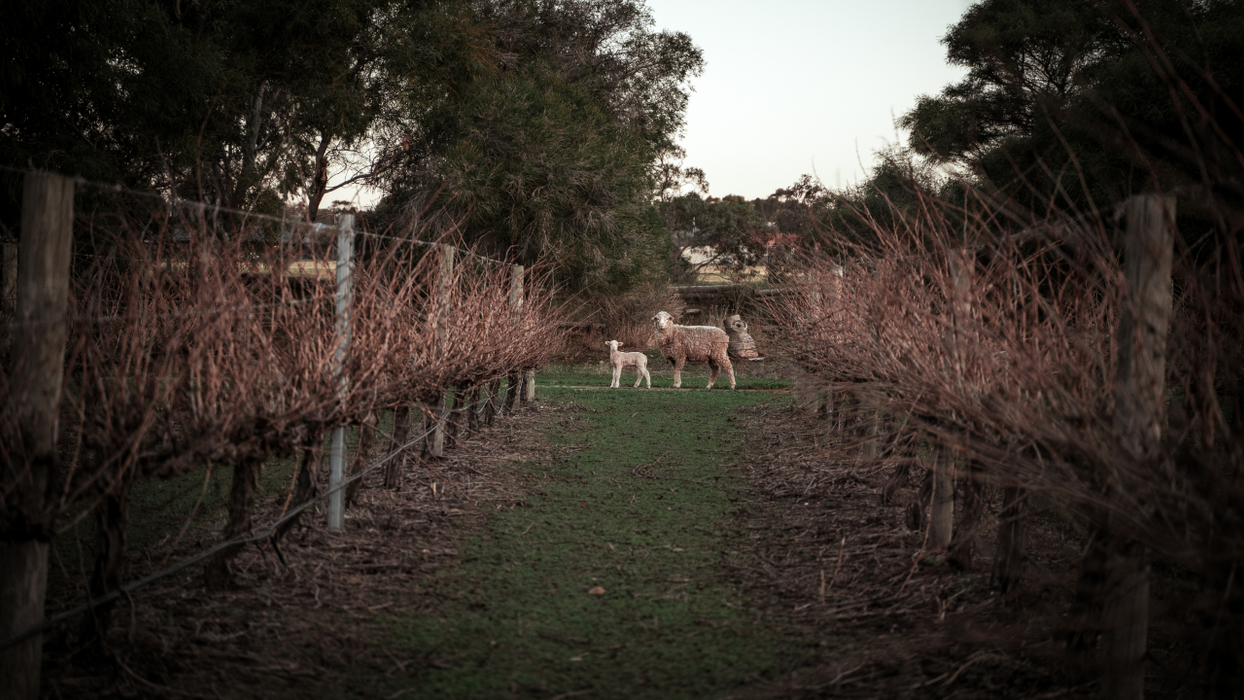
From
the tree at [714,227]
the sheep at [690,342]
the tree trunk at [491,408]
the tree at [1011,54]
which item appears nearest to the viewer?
the tree trunk at [491,408]

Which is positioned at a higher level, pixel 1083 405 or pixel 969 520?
pixel 1083 405

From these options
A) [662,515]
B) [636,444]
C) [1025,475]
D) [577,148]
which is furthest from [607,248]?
[1025,475]

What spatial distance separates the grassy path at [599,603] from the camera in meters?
3.21

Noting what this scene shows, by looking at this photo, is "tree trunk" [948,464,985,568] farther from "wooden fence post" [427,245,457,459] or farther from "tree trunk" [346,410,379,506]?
"wooden fence post" [427,245,457,459]

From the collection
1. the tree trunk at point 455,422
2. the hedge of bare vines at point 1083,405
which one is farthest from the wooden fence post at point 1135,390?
the tree trunk at point 455,422

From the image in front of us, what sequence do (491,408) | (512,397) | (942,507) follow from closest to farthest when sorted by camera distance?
(942,507) → (491,408) → (512,397)

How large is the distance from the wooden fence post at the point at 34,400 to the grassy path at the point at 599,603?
4.09 feet

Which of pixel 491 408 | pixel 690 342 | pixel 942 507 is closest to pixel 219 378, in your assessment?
pixel 942 507

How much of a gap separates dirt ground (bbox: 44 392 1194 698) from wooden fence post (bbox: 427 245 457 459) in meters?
0.85

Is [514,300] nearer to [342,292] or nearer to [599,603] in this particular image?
[342,292]

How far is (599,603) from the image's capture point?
13.1 feet

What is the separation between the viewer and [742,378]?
649 inches

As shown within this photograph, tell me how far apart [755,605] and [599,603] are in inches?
28.7

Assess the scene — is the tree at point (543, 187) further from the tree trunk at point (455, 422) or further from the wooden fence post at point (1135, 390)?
the wooden fence post at point (1135, 390)
